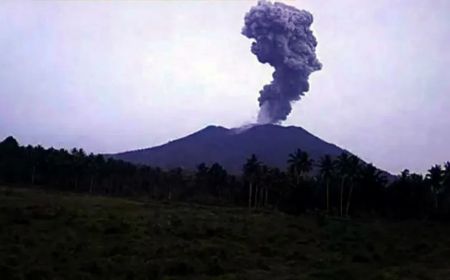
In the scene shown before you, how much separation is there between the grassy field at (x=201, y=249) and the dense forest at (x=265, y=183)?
2993cm

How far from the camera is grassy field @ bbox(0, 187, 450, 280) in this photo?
26516mm

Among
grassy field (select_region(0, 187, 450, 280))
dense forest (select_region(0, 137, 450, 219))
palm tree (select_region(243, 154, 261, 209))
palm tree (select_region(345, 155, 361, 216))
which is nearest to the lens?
grassy field (select_region(0, 187, 450, 280))

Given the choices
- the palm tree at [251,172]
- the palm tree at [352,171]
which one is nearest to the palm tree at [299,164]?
the palm tree at [251,172]

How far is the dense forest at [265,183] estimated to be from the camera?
287 ft

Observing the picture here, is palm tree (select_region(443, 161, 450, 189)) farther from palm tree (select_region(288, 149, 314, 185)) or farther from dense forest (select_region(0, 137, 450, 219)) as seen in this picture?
palm tree (select_region(288, 149, 314, 185))

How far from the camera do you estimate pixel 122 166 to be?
12300 cm

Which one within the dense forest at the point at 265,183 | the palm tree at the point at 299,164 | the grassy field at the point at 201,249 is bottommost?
the grassy field at the point at 201,249

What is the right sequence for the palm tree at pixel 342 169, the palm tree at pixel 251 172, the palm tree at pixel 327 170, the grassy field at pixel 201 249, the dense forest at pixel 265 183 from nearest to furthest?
the grassy field at pixel 201 249
the dense forest at pixel 265 183
the palm tree at pixel 342 169
the palm tree at pixel 327 170
the palm tree at pixel 251 172

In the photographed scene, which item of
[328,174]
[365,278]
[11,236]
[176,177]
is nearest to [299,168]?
[328,174]

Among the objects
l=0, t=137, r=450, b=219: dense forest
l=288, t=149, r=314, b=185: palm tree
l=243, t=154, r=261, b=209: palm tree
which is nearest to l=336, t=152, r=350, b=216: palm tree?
l=0, t=137, r=450, b=219: dense forest

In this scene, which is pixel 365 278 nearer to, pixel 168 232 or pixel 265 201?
pixel 168 232

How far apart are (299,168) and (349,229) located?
4677 centimetres

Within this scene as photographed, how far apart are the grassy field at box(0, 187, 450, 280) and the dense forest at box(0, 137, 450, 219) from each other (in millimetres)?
29928

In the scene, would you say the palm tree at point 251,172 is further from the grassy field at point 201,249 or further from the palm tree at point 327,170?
the grassy field at point 201,249
